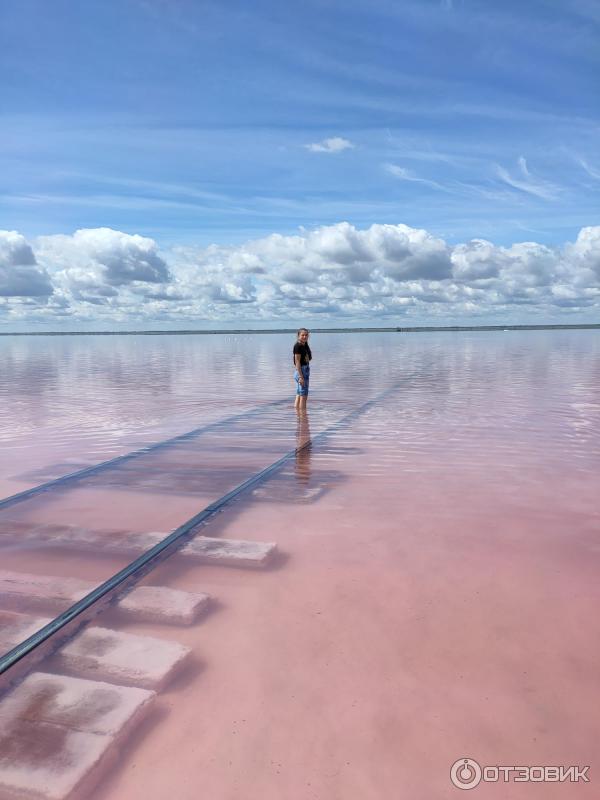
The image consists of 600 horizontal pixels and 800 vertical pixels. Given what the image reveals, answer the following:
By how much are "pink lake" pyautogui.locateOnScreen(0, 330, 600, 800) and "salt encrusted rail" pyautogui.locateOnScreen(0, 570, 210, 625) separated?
33 mm

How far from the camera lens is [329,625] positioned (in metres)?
4.82

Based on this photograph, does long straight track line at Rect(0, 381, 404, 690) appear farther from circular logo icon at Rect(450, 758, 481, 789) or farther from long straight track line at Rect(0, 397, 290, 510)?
circular logo icon at Rect(450, 758, 481, 789)

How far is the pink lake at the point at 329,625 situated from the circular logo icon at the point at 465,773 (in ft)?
0.12

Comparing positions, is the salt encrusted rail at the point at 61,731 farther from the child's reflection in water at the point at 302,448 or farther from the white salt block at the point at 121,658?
the child's reflection in water at the point at 302,448

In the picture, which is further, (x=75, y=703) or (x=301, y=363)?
(x=301, y=363)

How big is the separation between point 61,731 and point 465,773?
2.37 meters

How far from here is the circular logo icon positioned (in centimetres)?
325

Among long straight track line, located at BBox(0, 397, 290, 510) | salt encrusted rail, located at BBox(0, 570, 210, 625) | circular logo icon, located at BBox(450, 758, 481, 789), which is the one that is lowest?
long straight track line, located at BBox(0, 397, 290, 510)

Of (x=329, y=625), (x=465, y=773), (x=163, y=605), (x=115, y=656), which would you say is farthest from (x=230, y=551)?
(x=465, y=773)

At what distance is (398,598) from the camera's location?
208 inches

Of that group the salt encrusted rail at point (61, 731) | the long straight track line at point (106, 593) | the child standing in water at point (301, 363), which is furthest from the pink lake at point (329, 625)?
the child standing in water at point (301, 363)

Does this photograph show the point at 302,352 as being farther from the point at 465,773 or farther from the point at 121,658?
the point at 465,773

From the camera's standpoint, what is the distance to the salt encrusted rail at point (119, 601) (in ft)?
16.1

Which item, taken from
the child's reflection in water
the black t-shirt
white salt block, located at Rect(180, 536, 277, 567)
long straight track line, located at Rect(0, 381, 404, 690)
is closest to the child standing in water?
the black t-shirt
